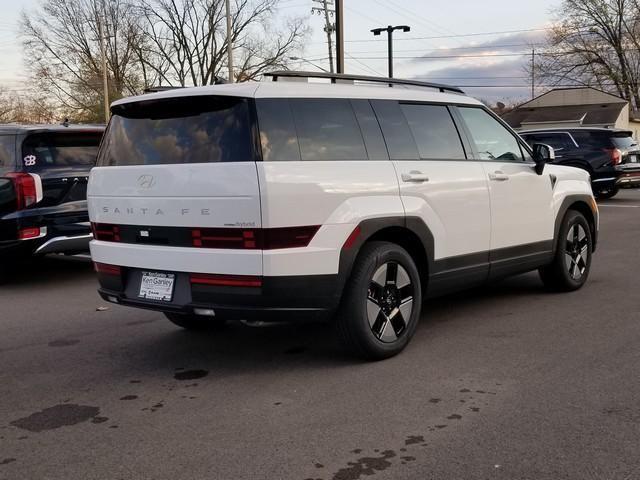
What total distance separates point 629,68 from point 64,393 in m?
68.8

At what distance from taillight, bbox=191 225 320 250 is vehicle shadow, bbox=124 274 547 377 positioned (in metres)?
0.80

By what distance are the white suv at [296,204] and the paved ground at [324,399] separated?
0.46 meters

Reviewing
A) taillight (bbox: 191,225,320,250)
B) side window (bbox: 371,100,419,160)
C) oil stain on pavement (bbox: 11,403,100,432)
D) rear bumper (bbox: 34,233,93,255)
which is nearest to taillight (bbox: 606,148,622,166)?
rear bumper (bbox: 34,233,93,255)

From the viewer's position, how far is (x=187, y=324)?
5965 millimetres

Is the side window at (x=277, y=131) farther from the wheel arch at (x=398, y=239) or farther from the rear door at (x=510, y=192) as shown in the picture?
the rear door at (x=510, y=192)

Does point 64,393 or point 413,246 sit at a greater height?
point 413,246

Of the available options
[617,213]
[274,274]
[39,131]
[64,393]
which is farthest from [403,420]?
[617,213]

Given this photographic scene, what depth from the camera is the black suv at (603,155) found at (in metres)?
17.9

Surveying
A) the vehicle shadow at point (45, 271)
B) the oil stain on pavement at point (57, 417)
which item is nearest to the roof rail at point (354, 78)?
the oil stain on pavement at point (57, 417)

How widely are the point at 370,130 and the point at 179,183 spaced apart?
4.60 ft

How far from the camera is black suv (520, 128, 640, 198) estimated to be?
17.9 meters

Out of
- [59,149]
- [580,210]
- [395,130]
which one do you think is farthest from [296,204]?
[59,149]

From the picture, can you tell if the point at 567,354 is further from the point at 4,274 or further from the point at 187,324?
the point at 4,274

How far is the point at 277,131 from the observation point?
14.6 ft
